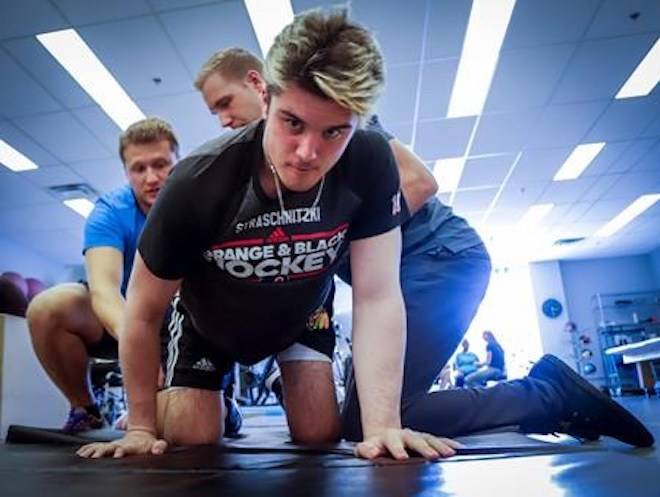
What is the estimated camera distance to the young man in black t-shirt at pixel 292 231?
947 millimetres

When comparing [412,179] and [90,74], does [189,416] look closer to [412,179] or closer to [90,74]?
[412,179]

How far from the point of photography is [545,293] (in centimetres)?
1157

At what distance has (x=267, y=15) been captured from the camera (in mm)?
3473

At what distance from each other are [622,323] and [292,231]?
449 inches

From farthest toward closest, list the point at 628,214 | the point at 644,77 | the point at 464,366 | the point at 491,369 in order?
1. the point at 464,366
2. the point at 628,214
3. the point at 491,369
4. the point at 644,77

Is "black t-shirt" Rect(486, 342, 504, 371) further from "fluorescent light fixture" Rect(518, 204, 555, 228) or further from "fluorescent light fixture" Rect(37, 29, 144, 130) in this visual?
"fluorescent light fixture" Rect(37, 29, 144, 130)

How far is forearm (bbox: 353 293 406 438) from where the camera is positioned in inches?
41.6

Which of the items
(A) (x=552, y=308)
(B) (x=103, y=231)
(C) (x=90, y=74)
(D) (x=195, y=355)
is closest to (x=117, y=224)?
(B) (x=103, y=231)

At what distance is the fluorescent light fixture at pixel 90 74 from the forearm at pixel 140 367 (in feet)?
10.1

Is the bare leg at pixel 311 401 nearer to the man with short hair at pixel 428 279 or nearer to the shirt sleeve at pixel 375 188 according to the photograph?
the man with short hair at pixel 428 279

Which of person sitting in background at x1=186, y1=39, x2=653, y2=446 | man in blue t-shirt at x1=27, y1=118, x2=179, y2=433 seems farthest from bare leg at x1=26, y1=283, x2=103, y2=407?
person sitting in background at x1=186, y1=39, x2=653, y2=446

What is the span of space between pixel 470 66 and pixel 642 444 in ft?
11.9

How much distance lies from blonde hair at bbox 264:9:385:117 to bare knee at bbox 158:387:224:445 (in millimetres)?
1010

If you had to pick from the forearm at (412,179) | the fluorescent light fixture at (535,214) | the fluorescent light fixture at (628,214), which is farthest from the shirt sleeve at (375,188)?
the fluorescent light fixture at (628,214)
